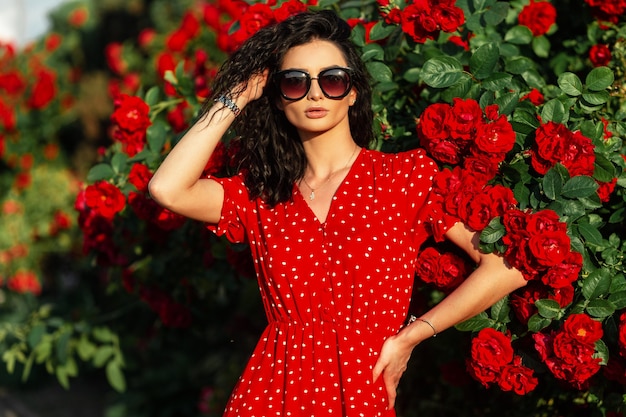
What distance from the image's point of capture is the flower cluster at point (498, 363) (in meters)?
2.37

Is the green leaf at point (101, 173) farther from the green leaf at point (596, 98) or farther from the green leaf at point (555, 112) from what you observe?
the green leaf at point (596, 98)

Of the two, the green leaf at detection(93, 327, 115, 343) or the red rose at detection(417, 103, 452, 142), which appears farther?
the green leaf at detection(93, 327, 115, 343)

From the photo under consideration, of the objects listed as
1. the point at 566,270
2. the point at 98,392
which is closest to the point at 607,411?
the point at 566,270

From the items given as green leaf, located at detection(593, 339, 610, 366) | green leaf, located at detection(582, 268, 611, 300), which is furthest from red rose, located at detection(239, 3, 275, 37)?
green leaf, located at detection(593, 339, 610, 366)

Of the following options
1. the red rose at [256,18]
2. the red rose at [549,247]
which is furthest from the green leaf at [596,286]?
the red rose at [256,18]

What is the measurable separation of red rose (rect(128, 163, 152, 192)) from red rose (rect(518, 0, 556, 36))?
1.43 metres

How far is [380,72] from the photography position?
9.29 feet

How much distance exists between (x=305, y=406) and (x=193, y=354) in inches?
130

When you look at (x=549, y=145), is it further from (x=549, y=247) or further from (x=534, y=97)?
(x=534, y=97)

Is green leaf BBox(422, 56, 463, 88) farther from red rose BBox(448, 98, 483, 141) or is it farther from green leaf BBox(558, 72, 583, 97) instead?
green leaf BBox(558, 72, 583, 97)

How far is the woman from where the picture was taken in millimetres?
2271

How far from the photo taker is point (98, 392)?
588 centimetres

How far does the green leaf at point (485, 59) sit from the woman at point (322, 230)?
1.19 ft

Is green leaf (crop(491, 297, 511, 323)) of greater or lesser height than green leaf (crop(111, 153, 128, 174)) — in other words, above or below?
below
